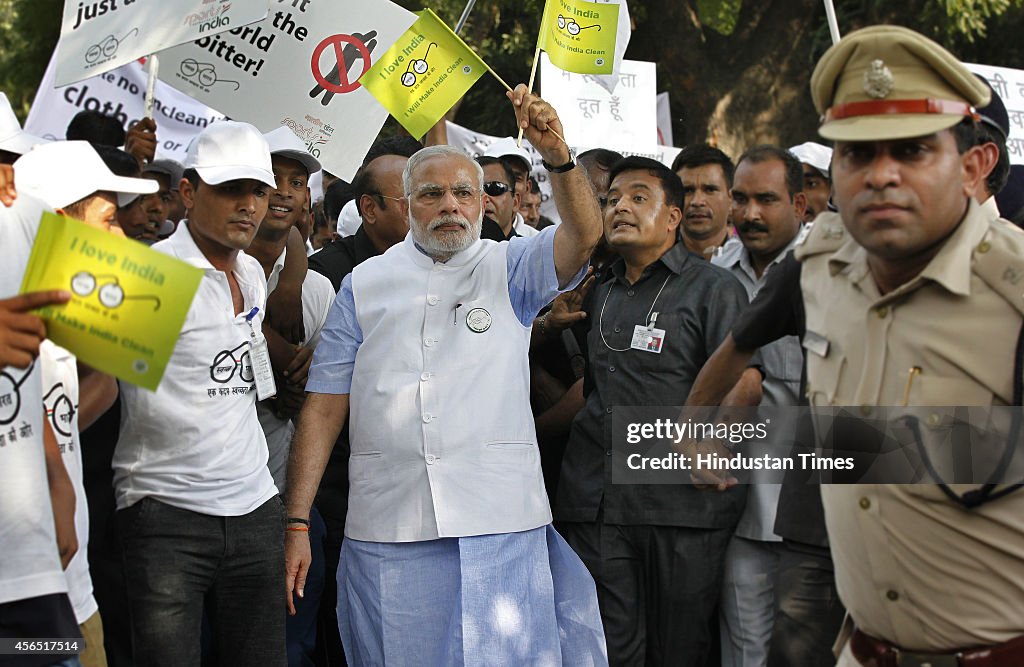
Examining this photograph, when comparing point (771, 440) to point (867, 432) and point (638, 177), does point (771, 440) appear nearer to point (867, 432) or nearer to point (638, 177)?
point (867, 432)

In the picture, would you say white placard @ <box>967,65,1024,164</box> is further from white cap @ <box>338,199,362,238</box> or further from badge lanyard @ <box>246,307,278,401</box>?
badge lanyard @ <box>246,307,278,401</box>

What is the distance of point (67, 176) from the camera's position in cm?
373

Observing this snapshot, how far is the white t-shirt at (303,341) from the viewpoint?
522 centimetres

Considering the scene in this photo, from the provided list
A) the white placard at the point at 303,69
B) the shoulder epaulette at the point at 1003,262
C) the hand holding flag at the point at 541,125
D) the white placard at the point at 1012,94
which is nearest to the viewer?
the shoulder epaulette at the point at 1003,262

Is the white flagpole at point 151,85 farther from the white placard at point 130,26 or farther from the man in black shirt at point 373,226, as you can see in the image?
the man in black shirt at point 373,226

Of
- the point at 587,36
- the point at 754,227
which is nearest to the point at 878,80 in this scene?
the point at 754,227

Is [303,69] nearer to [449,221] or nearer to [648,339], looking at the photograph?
[449,221]

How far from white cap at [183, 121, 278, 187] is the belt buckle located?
9.60ft

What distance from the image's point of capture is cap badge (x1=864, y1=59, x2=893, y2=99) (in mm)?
2648

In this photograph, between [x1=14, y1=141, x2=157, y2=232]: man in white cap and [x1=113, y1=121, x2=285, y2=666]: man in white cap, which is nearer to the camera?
[x1=14, y1=141, x2=157, y2=232]: man in white cap

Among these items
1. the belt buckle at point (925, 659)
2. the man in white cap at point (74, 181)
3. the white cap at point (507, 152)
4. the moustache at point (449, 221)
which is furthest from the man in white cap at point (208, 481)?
the white cap at point (507, 152)

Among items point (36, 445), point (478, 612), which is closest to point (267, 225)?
point (478, 612)

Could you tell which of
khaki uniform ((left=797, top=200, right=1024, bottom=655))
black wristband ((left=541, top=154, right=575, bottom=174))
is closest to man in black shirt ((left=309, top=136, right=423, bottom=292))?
black wristband ((left=541, top=154, right=575, bottom=174))

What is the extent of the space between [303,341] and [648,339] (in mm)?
1429
